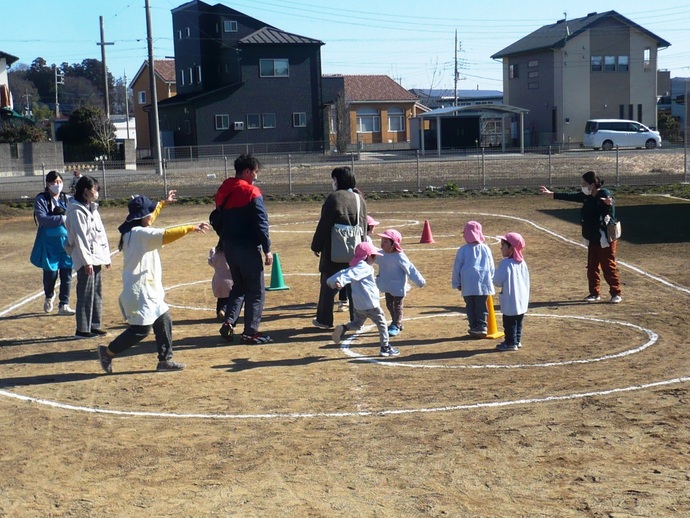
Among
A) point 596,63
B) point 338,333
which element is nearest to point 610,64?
point 596,63

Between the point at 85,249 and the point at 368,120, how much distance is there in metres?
58.7

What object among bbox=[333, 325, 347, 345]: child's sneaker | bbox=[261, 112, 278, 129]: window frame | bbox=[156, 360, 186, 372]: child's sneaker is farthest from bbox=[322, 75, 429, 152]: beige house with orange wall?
bbox=[156, 360, 186, 372]: child's sneaker

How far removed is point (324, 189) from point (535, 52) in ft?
107

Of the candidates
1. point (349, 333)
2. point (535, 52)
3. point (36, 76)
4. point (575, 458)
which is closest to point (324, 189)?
point (349, 333)

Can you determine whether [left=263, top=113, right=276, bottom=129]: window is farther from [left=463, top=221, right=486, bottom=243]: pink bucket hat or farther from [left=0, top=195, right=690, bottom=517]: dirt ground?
[left=463, top=221, right=486, bottom=243]: pink bucket hat

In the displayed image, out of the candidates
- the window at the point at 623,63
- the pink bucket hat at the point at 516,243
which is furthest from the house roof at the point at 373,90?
the pink bucket hat at the point at 516,243

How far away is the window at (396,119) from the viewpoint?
226 ft

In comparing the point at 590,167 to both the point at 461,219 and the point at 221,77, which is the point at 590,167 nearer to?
the point at 461,219

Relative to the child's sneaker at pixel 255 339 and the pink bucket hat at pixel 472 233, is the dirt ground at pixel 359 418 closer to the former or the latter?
the child's sneaker at pixel 255 339

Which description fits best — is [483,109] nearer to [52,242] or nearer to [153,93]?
[153,93]

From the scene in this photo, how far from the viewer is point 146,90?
73.8m

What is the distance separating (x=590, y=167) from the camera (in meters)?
39.0

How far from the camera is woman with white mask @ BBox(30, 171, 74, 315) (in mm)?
12016

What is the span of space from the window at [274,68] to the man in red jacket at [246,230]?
156ft
